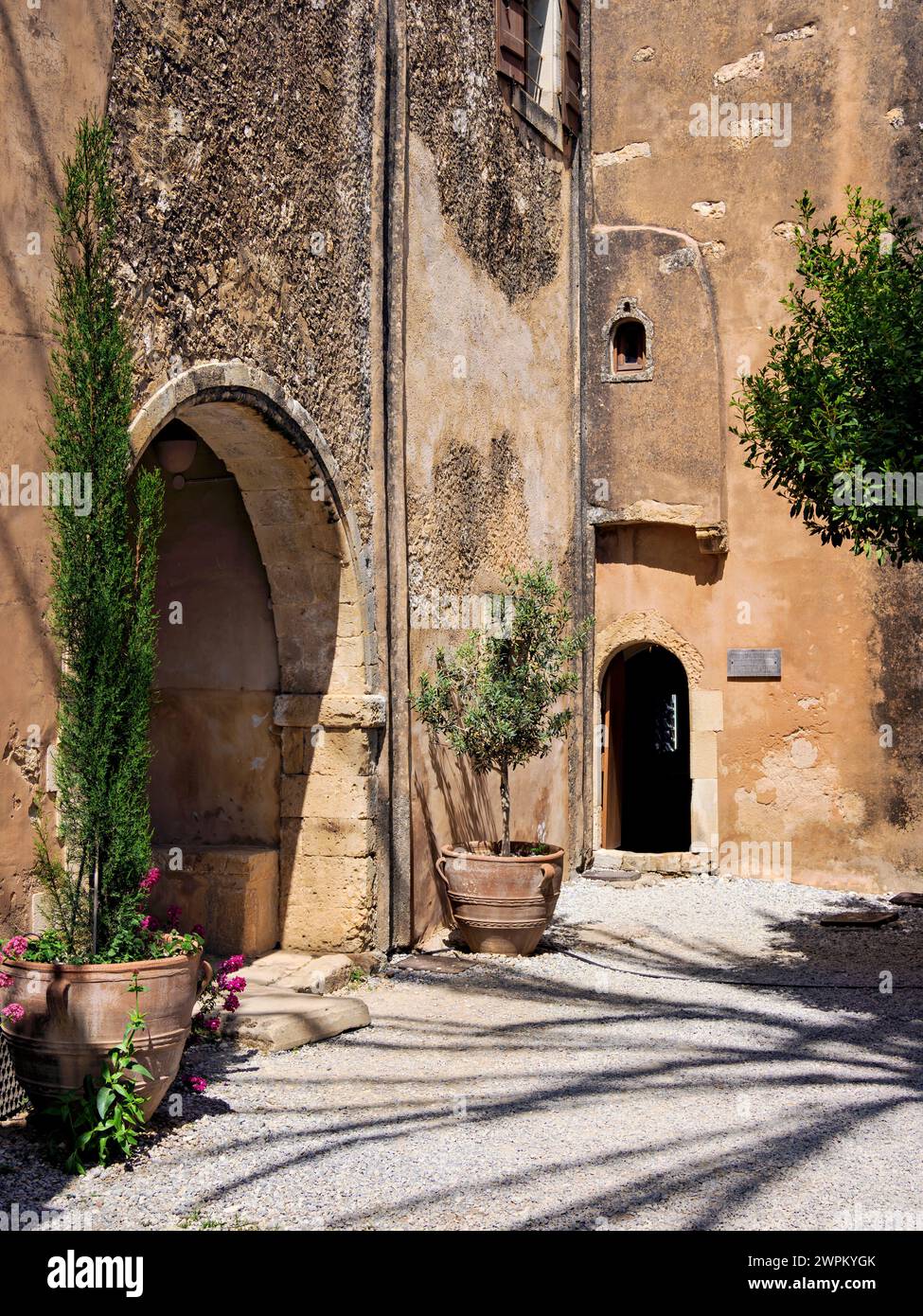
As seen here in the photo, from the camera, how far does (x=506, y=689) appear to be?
8.59 meters

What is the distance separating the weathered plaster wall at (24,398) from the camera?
16.5 ft

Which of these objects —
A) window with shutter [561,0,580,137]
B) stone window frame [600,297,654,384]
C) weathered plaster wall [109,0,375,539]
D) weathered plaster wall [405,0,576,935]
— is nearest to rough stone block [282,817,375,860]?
weathered plaster wall [405,0,576,935]

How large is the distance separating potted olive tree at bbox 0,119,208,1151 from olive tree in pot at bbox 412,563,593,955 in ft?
11.3

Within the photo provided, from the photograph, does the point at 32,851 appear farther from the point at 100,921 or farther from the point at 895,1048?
the point at 895,1048

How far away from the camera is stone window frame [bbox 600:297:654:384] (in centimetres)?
1222

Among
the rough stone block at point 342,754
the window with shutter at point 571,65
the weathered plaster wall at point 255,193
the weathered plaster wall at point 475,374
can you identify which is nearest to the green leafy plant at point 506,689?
the weathered plaster wall at point 475,374

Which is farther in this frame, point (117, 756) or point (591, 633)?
point (591, 633)

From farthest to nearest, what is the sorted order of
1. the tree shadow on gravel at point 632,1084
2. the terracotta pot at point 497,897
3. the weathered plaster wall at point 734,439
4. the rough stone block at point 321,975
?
the weathered plaster wall at point 734,439, the terracotta pot at point 497,897, the rough stone block at point 321,975, the tree shadow on gravel at point 632,1084

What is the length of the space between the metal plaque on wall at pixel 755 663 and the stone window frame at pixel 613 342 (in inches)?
103

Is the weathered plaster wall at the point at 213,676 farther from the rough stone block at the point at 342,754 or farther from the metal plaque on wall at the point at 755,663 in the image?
the metal plaque on wall at the point at 755,663

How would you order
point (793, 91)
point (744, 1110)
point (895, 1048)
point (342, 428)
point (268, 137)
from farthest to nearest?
1. point (793, 91)
2. point (342, 428)
3. point (268, 137)
4. point (895, 1048)
5. point (744, 1110)

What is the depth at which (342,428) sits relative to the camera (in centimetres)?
790

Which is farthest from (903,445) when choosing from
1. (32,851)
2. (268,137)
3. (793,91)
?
(793,91)

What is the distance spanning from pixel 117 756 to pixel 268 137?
370cm
